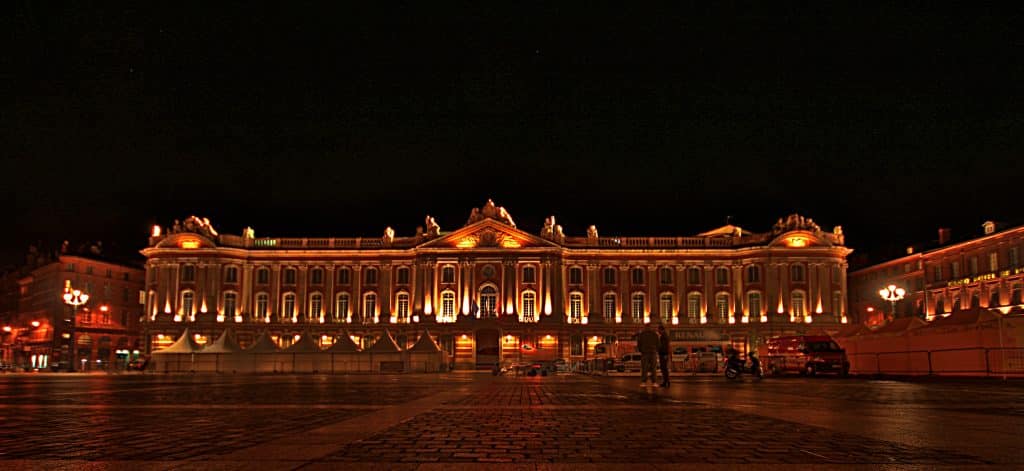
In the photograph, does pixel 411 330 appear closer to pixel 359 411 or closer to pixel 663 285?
pixel 663 285

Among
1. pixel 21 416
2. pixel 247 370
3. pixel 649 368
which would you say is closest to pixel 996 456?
pixel 21 416

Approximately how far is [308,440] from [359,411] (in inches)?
182

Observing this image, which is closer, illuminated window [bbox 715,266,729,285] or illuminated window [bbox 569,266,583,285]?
illuminated window [bbox 569,266,583,285]

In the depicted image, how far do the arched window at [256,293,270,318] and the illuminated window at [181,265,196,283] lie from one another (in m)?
5.63

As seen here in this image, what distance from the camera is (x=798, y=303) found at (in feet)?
257

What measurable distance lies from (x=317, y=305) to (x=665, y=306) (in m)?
30.5

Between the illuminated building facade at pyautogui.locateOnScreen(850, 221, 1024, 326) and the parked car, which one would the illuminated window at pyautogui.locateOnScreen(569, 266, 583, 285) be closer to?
the illuminated building facade at pyautogui.locateOnScreen(850, 221, 1024, 326)

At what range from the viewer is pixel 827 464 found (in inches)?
261

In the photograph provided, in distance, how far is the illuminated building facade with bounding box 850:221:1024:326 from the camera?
64000 mm

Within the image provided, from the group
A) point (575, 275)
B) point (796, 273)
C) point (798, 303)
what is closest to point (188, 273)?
point (575, 275)

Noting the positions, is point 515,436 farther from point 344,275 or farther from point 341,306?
point 344,275

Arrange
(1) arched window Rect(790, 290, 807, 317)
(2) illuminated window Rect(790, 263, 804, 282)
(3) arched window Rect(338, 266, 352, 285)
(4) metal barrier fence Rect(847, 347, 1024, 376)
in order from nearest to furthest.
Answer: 1. (4) metal barrier fence Rect(847, 347, 1024, 376)
2. (1) arched window Rect(790, 290, 807, 317)
3. (2) illuminated window Rect(790, 263, 804, 282)
4. (3) arched window Rect(338, 266, 352, 285)

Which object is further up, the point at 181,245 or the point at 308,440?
the point at 181,245

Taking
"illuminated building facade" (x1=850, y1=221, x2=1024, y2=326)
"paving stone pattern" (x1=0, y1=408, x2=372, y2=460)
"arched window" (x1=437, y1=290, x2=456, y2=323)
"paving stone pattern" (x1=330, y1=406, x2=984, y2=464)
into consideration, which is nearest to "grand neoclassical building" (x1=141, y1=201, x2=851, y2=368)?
"arched window" (x1=437, y1=290, x2=456, y2=323)
